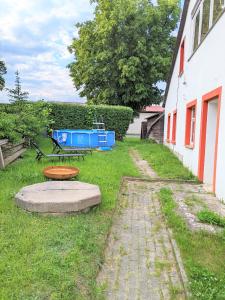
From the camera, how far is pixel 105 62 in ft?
96.6

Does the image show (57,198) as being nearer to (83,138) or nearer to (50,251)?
(50,251)

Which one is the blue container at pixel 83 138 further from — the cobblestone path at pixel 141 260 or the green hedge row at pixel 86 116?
the cobblestone path at pixel 141 260

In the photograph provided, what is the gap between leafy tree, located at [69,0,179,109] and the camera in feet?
91.4

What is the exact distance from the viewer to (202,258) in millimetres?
4316

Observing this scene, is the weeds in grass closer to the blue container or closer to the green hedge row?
the blue container

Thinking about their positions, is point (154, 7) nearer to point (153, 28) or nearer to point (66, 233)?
point (153, 28)

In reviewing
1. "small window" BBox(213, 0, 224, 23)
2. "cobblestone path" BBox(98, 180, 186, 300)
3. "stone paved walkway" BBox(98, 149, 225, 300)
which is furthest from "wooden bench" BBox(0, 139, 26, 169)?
"small window" BBox(213, 0, 224, 23)

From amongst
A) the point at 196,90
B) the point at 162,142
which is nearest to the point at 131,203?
the point at 196,90

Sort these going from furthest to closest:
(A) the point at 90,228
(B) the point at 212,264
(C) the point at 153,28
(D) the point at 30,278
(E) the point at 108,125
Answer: (C) the point at 153,28 < (E) the point at 108,125 < (A) the point at 90,228 < (B) the point at 212,264 < (D) the point at 30,278

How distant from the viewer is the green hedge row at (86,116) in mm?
21016

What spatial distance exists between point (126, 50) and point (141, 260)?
85.0 ft

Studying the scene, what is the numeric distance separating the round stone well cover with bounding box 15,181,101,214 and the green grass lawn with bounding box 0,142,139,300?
5.9 inches

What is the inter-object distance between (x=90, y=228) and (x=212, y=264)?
74.1 inches

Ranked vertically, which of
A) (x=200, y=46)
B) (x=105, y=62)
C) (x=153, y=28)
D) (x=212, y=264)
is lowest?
(x=212, y=264)
